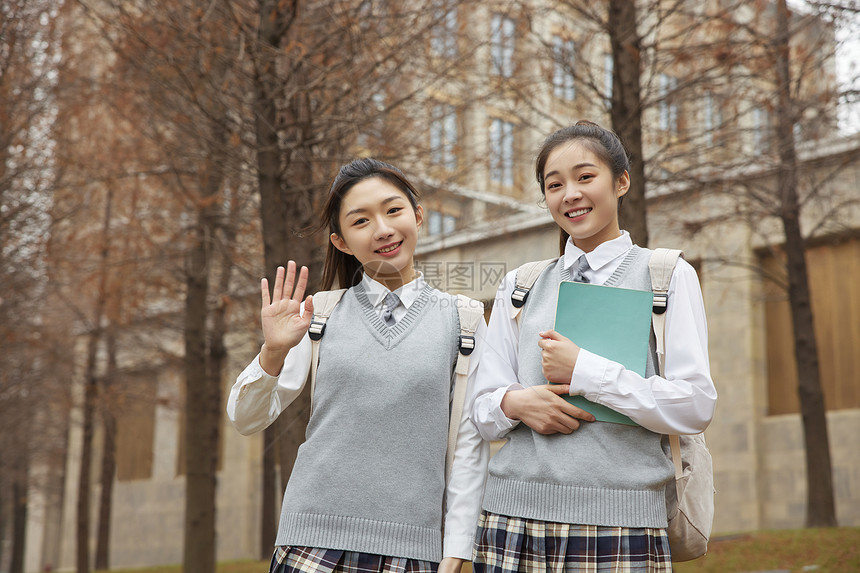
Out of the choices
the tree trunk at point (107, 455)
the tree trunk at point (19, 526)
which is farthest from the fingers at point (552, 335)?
the tree trunk at point (19, 526)

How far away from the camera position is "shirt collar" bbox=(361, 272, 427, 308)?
3.14m

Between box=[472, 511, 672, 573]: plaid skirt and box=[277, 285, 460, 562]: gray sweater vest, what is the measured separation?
12.0 inches

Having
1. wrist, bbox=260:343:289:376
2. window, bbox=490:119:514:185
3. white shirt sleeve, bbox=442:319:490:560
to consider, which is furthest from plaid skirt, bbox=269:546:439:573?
window, bbox=490:119:514:185

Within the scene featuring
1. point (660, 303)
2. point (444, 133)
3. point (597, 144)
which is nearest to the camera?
point (660, 303)

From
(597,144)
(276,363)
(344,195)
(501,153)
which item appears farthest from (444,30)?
(276,363)

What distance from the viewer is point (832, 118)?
8906 millimetres

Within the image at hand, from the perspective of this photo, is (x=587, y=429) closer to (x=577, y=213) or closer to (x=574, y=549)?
(x=574, y=549)

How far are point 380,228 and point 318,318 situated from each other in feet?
1.23

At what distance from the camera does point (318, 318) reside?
310 centimetres

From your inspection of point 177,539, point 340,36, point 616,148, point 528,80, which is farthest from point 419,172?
point 177,539

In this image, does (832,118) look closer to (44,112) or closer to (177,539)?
(44,112)

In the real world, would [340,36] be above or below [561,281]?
above

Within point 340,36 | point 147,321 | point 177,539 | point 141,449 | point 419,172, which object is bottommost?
point 177,539

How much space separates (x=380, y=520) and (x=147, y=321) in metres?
11.0
